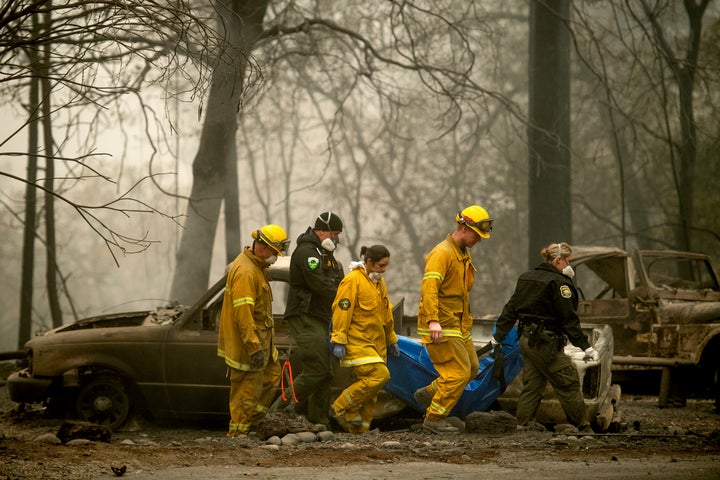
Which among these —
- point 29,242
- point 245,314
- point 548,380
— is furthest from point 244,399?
point 29,242

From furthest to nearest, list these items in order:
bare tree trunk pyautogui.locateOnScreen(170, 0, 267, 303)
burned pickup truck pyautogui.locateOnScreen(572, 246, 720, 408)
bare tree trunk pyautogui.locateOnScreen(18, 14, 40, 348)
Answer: bare tree trunk pyautogui.locateOnScreen(18, 14, 40, 348) → bare tree trunk pyautogui.locateOnScreen(170, 0, 267, 303) → burned pickup truck pyautogui.locateOnScreen(572, 246, 720, 408)

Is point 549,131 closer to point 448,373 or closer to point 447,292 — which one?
point 447,292

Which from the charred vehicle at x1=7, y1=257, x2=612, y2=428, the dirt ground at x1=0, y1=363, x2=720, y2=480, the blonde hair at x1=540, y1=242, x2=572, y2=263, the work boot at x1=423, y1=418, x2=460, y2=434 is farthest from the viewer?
the charred vehicle at x1=7, y1=257, x2=612, y2=428

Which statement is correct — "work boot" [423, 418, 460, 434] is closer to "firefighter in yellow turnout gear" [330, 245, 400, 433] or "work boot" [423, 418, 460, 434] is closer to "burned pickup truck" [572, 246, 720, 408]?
"firefighter in yellow turnout gear" [330, 245, 400, 433]

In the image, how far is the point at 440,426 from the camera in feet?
26.0

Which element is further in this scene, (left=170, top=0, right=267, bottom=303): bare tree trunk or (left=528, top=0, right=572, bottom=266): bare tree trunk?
(left=528, top=0, right=572, bottom=266): bare tree trunk

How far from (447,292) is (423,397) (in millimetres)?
955

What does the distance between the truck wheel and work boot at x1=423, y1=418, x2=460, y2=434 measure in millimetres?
2917

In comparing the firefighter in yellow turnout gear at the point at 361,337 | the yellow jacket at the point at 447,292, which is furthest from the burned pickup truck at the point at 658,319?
the firefighter in yellow turnout gear at the point at 361,337

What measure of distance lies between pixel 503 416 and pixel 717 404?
4.01m

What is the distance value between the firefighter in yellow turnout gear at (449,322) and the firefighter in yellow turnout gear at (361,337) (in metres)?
0.39

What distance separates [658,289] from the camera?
11586 millimetres

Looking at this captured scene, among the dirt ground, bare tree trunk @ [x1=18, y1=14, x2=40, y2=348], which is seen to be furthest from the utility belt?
bare tree trunk @ [x1=18, y1=14, x2=40, y2=348]

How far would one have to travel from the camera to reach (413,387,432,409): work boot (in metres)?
8.20
